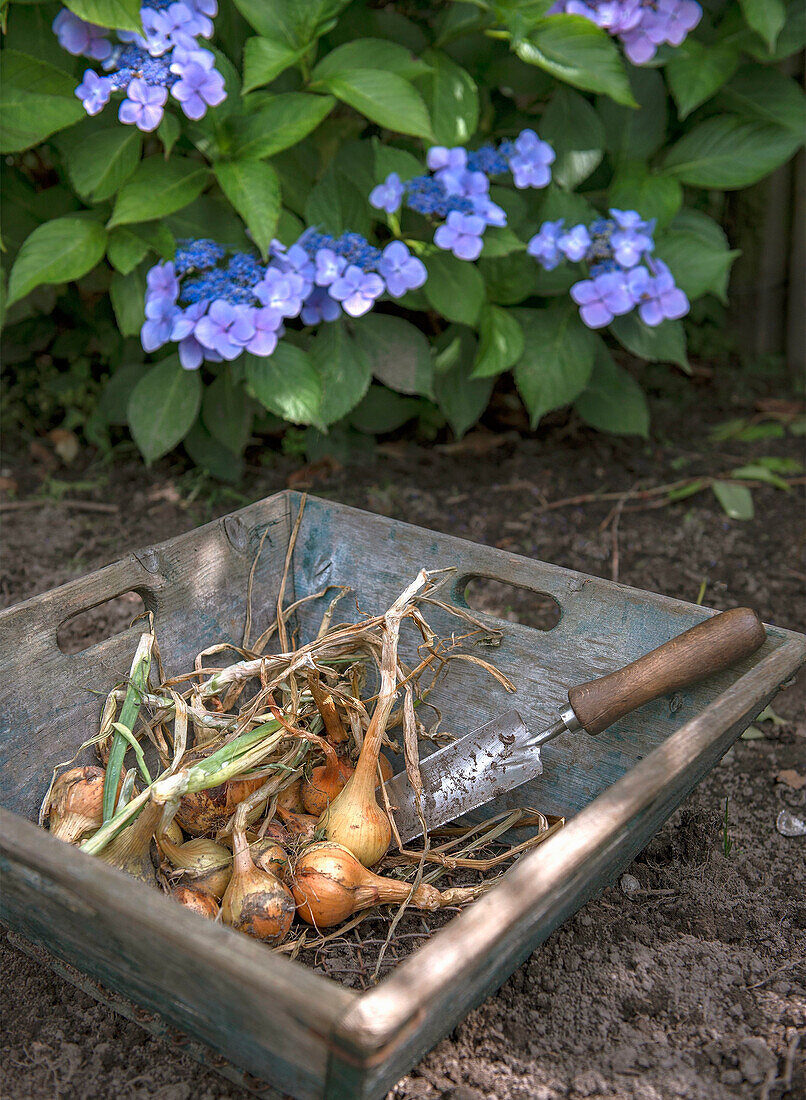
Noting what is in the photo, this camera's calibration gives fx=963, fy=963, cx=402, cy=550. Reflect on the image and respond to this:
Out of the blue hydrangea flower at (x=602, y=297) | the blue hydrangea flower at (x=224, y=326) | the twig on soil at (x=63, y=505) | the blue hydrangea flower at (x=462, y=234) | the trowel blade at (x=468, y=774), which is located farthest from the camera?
the twig on soil at (x=63, y=505)

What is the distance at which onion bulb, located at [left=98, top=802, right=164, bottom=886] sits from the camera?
1.01 m

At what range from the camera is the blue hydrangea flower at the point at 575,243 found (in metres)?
1.91

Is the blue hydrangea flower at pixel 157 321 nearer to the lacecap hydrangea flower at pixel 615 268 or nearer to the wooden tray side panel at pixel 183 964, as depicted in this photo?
the lacecap hydrangea flower at pixel 615 268

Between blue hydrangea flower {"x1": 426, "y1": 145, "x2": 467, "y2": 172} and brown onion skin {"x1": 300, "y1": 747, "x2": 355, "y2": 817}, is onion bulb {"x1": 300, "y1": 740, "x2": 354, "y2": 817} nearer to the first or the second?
brown onion skin {"x1": 300, "y1": 747, "x2": 355, "y2": 817}

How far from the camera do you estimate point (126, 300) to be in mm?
1841

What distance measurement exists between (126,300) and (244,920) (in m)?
1.26

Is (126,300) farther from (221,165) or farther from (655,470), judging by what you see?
(655,470)

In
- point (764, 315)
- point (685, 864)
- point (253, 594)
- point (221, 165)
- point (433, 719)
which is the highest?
point (221, 165)

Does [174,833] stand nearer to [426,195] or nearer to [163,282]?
[163,282]

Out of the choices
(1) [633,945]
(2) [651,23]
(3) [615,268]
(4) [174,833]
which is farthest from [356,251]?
(1) [633,945]

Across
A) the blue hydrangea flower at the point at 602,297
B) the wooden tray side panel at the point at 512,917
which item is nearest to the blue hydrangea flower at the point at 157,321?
the blue hydrangea flower at the point at 602,297

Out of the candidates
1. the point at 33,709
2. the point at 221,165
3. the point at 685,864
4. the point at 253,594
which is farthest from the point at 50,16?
the point at 685,864

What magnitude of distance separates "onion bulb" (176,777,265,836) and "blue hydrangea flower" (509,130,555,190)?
1.35 metres

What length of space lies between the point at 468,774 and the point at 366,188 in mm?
1320
